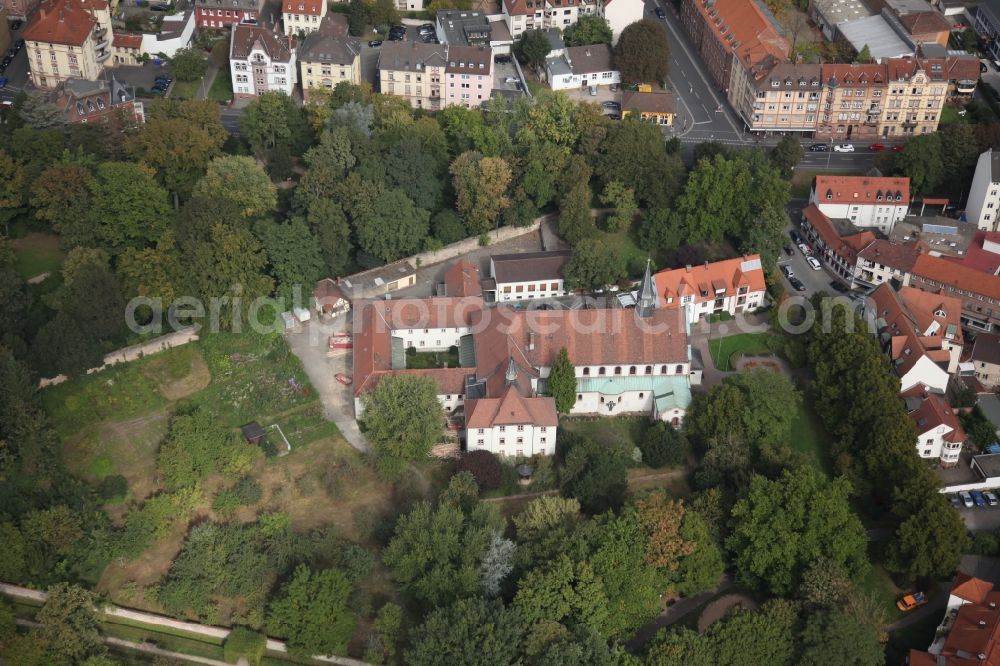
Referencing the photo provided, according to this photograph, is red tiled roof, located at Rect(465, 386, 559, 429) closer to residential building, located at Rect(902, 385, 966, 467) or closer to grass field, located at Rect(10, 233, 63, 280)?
residential building, located at Rect(902, 385, 966, 467)

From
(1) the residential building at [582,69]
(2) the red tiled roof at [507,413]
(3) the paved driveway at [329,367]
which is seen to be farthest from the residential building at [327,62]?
(2) the red tiled roof at [507,413]

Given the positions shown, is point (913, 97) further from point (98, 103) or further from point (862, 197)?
point (98, 103)

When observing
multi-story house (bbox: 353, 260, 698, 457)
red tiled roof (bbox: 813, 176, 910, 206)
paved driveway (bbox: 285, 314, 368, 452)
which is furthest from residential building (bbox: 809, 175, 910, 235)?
paved driveway (bbox: 285, 314, 368, 452)

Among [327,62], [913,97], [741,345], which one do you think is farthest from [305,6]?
[913,97]

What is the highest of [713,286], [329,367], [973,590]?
[713,286]

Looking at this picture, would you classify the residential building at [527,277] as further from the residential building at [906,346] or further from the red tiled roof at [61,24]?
the red tiled roof at [61,24]

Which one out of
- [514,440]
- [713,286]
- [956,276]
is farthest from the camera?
[956,276]
